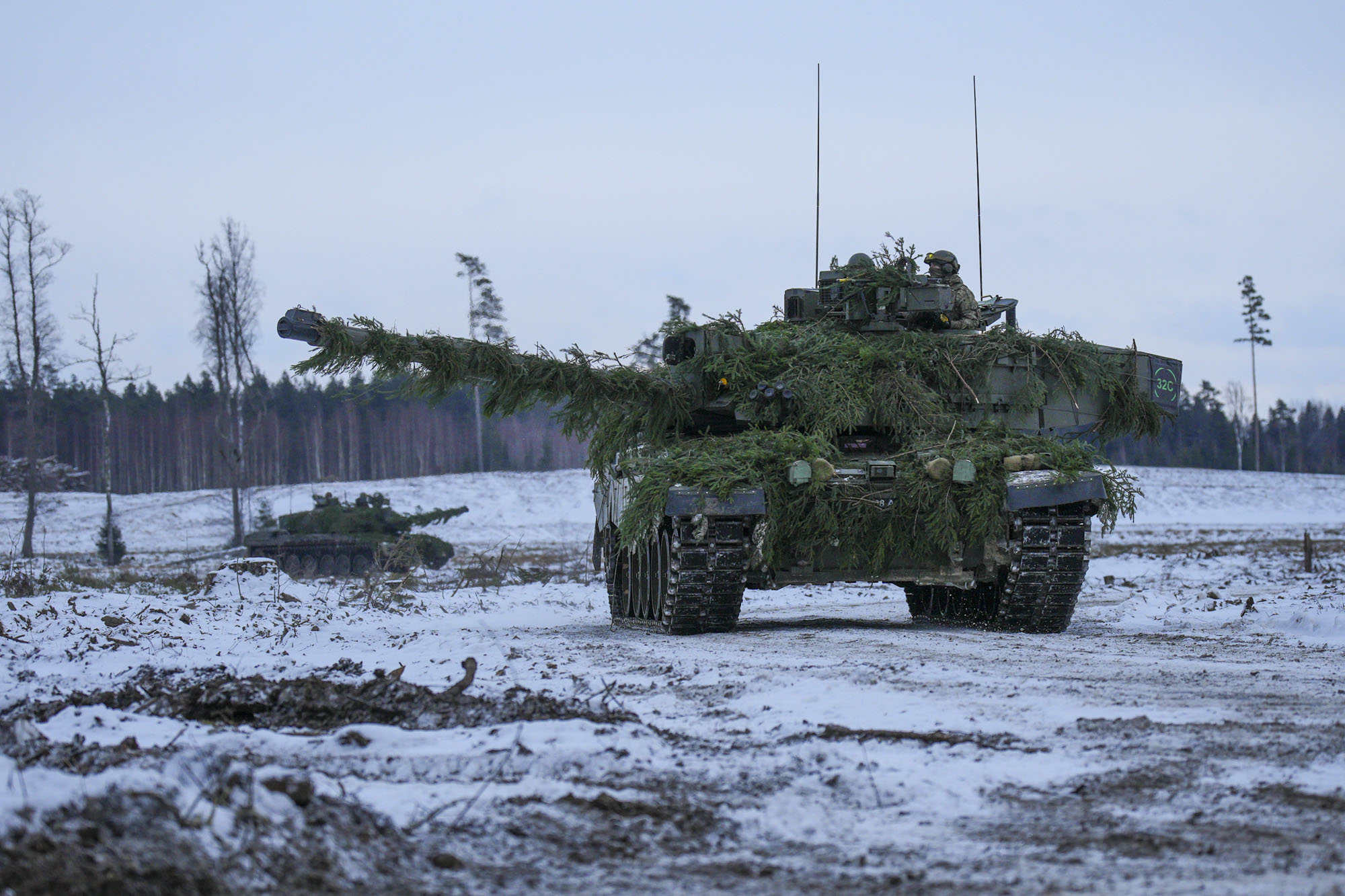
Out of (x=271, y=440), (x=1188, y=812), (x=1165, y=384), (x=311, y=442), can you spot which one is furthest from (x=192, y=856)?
(x=311, y=442)

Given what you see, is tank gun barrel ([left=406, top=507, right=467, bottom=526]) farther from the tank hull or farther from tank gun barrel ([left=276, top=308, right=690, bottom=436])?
tank gun barrel ([left=276, top=308, right=690, bottom=436])

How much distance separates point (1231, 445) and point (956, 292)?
73657 millimetres

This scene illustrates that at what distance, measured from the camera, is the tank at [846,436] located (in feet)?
32.0

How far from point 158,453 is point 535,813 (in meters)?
67.5

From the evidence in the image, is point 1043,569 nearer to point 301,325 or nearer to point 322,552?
point 301,325

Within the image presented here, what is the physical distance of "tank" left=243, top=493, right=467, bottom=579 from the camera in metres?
25.2

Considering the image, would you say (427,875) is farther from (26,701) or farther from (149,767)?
(26,701)

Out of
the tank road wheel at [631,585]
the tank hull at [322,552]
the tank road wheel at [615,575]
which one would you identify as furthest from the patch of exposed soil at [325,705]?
the tank hull at [322,552]

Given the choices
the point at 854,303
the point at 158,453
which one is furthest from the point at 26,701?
the point at 158,453

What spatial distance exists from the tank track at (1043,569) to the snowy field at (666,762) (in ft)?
1.76

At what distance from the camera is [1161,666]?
727 cm

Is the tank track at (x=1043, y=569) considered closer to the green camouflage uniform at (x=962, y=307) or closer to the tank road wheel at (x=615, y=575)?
the green camouflage uniform at (x=962, y=307)

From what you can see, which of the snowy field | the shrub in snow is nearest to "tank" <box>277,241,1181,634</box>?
the snowy field

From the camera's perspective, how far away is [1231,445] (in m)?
79.6
